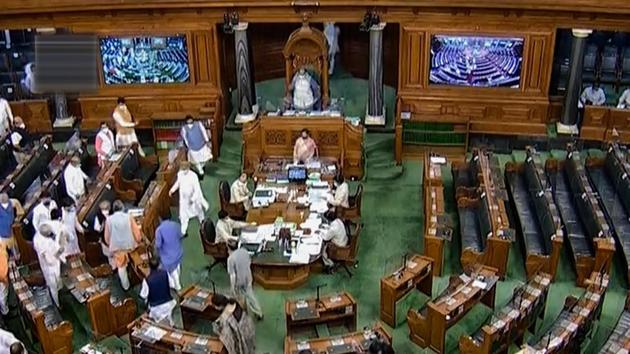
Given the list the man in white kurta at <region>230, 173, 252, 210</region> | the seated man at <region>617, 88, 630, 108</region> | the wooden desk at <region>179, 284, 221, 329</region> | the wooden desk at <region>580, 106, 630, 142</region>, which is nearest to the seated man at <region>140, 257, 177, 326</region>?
the wooden desk at <region>179, 284, 221, 329</region>

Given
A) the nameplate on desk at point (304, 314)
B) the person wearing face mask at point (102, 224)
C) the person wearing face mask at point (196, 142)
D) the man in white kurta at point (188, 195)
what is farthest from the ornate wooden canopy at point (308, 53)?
the nameplate on desk at point (304, 314)

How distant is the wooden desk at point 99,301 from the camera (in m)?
10.9

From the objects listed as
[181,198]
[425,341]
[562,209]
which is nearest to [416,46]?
[562,209]

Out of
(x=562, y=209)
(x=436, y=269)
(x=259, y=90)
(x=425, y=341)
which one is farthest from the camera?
(x=259, y=90)

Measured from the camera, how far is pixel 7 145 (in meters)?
15.2

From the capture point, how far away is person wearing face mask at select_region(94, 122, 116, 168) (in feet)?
47.9

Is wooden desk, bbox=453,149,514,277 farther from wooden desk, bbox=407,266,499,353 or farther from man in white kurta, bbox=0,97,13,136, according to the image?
man in white kurta, bbox=0,97,13,136

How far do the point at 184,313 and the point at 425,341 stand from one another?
10.8 feet

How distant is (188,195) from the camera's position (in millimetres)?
13023

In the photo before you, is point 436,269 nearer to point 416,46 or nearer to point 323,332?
point 323,332

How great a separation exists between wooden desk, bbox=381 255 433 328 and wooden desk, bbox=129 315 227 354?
2.48 meters

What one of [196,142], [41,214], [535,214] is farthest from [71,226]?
[535,214]

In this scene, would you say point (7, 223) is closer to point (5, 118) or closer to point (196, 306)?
point (196, 306)

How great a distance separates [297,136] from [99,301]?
18.3 ft
